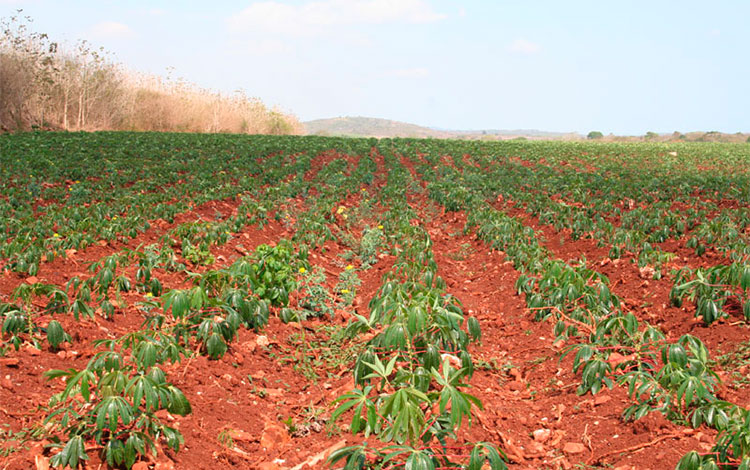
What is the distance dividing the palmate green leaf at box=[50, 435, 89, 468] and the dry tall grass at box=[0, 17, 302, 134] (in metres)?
34.4

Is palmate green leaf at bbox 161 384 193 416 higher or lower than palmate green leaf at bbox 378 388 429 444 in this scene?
lower

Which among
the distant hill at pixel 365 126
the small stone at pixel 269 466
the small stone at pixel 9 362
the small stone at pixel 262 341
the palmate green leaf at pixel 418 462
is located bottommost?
the small stone at pixel 269 466

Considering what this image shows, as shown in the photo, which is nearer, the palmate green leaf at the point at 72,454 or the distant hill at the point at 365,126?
the palmate green leaf at the point at 72,454

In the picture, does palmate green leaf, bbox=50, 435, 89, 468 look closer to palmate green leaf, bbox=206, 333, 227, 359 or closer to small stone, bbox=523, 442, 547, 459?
palmate green leaf, bbox=206, 333, 227, 359

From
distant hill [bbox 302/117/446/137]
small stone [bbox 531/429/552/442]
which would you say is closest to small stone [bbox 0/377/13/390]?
small stone [bbox 531/429/552/442]

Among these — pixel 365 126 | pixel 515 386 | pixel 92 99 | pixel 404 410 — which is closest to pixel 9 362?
pixel 404 410

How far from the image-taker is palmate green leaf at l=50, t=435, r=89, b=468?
2404 millimetres

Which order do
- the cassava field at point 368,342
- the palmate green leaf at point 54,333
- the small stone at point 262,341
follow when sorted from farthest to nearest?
1. the small stone at point 262,341
2. the palmate green leaf at point 54,333
3. the cassava field at point 368,342

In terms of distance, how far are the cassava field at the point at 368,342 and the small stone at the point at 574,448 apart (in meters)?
0.01

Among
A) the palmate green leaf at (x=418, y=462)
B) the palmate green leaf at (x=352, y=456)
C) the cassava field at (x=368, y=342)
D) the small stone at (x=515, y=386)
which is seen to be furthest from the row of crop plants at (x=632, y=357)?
the palmate green leaf at (x=352, y=456)

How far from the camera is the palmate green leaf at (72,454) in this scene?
→ 2404 mm

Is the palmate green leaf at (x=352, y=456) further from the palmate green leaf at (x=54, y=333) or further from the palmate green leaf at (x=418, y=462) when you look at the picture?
the palmate green leaf at (x=54, y=333)

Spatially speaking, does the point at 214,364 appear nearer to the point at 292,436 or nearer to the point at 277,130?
the point at 292,436

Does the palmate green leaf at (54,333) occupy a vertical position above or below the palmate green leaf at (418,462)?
below
